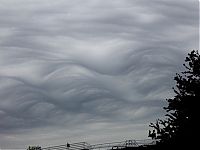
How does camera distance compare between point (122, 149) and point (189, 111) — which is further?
point (122, 149)

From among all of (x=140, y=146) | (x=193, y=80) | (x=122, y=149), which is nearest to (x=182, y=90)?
(x=193, y=80)

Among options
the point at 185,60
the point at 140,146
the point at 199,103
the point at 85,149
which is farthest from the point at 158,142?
the point at 85,149

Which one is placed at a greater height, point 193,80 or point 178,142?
point 193,80

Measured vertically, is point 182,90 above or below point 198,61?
below

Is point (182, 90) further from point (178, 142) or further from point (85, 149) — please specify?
point (85, 149)

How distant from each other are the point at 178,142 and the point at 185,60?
5.94m

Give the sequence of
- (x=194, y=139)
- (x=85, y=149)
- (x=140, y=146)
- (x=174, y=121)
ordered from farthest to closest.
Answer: (x=85, y=149), (x=140, y=146), (x=174, y=121), (x=194, y=139)

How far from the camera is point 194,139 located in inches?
930

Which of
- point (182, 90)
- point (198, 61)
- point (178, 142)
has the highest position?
point (198, 61)

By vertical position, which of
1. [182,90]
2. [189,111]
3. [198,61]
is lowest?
[189,111]

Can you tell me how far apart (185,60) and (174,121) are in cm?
436

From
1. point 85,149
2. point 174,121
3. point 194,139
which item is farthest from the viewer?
point 85,149

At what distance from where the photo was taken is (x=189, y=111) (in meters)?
24.4

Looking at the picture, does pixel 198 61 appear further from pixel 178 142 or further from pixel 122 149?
pixel 122 149
